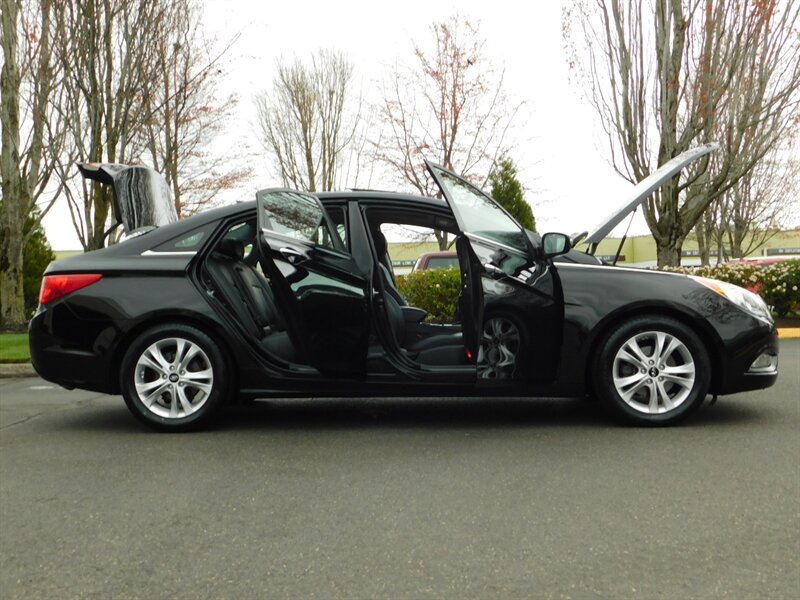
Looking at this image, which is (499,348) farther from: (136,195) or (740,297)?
(136,195)

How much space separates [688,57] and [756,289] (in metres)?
5.73

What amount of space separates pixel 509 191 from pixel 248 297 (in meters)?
21.0

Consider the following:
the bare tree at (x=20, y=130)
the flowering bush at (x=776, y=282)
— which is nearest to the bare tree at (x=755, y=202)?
the flowering bush at (x=776, y=282)

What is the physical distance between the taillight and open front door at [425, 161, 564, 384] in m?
2.31

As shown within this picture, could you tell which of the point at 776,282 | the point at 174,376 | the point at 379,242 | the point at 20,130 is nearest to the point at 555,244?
the point at 379,242

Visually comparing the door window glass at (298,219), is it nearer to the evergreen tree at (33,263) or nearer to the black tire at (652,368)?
the black tire at (652,368)

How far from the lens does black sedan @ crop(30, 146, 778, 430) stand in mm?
5129

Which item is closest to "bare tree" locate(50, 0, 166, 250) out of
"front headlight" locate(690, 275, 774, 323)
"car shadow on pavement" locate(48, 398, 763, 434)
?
"car shadow on pavement" locate(48, 398, 763, 434)

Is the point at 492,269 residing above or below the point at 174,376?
above

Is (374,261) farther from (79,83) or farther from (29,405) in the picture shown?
(79,83)

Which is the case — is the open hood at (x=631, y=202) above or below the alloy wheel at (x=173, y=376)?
above

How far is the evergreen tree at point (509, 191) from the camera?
84.3ft

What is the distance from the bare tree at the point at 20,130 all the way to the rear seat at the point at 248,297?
33.0ft

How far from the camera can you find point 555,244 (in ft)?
16.8
